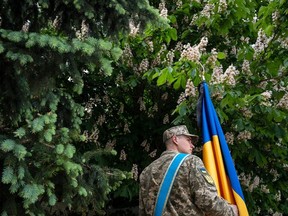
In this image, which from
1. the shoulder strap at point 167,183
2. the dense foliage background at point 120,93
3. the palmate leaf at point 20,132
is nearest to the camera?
the palmate leaf at point 20,132

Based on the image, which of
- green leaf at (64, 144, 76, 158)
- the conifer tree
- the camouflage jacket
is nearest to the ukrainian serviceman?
the camouflage jacket

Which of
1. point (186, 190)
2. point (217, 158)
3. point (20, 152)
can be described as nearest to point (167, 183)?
point (186, 190)

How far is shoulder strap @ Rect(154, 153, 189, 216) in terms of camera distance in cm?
340

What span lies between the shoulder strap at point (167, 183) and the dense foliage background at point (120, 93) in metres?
0.52

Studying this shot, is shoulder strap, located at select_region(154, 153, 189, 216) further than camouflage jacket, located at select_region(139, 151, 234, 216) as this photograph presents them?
Yes

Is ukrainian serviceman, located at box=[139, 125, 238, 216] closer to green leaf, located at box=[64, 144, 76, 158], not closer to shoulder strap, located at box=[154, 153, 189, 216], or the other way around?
shoulder strap, located at box=[154, 153, 189, 216]

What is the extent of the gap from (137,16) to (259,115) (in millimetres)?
2841

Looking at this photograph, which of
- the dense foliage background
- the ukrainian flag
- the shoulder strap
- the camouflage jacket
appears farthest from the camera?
the ukrainian flag

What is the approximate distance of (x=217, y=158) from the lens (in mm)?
4172

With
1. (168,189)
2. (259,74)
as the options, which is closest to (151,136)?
(259,74)

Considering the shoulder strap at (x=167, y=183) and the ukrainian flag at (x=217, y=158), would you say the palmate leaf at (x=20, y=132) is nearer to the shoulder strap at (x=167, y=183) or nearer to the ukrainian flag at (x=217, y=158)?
the shoulder strap at (x=167, y=183)

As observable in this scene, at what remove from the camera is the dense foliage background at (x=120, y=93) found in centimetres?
316

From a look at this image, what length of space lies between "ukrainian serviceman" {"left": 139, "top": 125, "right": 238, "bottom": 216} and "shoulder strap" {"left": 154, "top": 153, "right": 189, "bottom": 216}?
0.08 ft

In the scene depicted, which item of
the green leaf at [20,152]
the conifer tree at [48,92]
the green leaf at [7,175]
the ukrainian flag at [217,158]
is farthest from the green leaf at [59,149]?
the ukrainian flag at [217,158]
